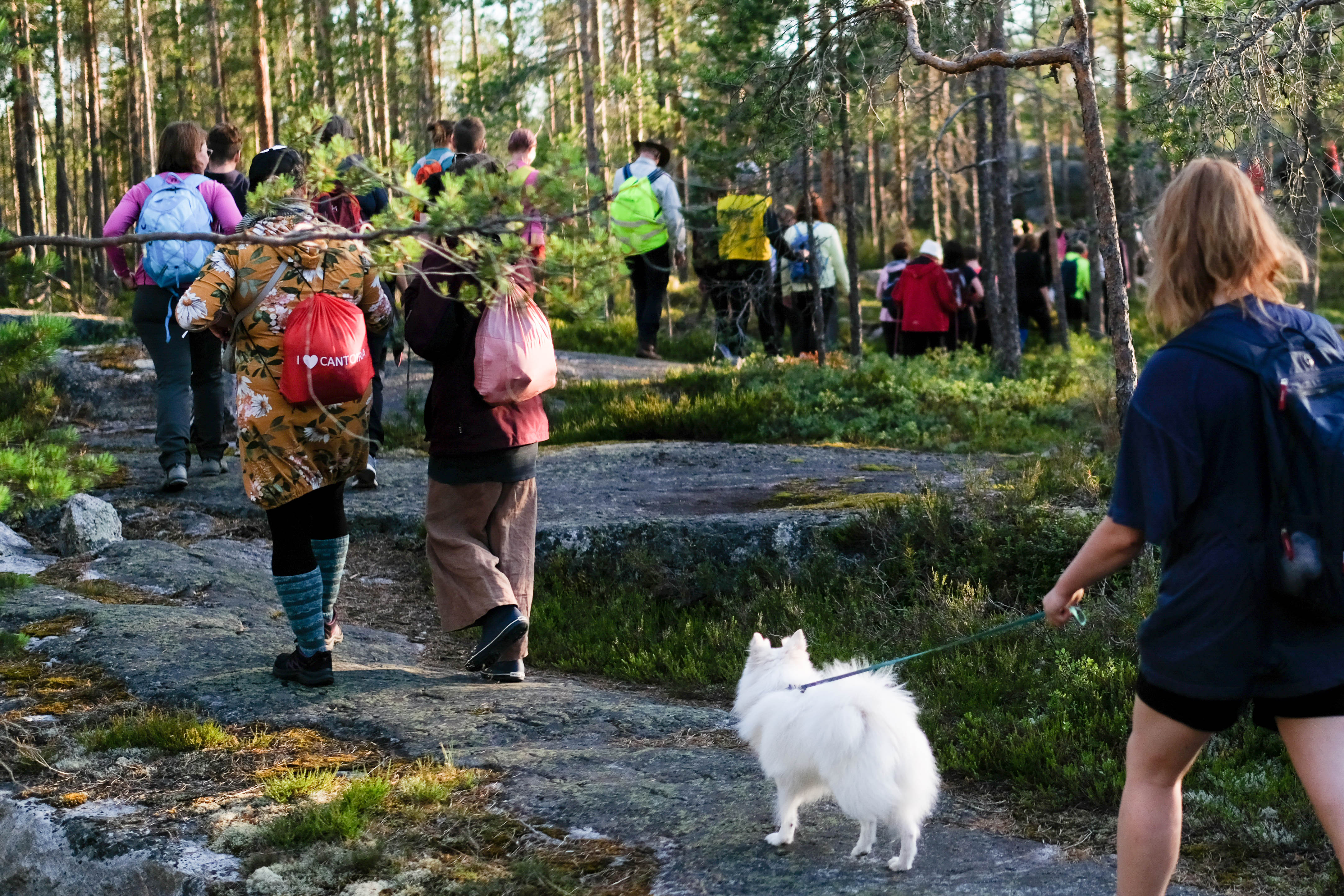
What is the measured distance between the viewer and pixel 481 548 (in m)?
5.37

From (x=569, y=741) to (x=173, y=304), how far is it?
15.4 feet

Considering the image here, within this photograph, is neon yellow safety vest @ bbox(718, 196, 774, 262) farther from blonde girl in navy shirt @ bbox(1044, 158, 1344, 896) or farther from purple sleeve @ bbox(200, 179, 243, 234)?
blonde girl in navy shirt @ bbox(1044, 158, 1344, 896)

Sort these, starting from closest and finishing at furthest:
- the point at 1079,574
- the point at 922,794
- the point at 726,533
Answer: the point at 1079,574 → the point at 922,794 → the point at 726,533

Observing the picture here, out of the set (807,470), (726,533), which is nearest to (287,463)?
(726,533)

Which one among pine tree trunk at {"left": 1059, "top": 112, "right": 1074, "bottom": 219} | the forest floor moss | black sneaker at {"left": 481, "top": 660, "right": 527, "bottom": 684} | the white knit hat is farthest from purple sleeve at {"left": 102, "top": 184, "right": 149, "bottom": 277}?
pine tree trunk at {"left": 1059, "top": 112, "right": 1074, "bottom": 219}

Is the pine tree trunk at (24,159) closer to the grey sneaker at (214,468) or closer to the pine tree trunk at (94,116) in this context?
the pine tree trunk at (94,116)

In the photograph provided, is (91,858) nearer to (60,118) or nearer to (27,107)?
(27,107)

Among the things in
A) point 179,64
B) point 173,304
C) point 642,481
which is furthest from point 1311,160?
point 179,64

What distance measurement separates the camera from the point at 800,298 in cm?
1474

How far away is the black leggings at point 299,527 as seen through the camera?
5.08 meters

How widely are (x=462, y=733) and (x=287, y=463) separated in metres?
1.34

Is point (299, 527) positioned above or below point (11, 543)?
above

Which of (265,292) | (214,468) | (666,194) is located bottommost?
(214,468)

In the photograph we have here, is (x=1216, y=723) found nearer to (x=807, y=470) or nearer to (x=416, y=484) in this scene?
(x=807, y=470)
